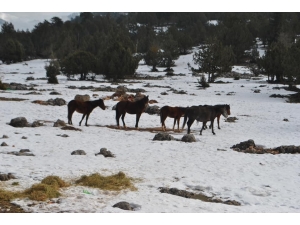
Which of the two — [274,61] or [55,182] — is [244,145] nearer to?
[55,182]

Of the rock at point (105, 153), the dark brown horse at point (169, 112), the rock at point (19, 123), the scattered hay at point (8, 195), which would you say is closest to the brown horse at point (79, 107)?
the rock at point (19, 123)

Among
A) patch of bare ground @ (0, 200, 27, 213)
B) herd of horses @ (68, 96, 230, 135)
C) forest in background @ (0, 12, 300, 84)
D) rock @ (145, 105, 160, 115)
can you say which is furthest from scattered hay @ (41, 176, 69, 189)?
forest in background @ (0, 12, 300, 84)

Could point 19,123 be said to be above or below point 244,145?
above

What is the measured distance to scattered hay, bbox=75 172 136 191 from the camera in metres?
9.96

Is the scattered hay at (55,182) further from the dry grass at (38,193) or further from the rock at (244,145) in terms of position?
the rock at (244,145)

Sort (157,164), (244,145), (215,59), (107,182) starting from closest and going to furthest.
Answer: (107,182) → (157,164) → (244,145) → (215,59)

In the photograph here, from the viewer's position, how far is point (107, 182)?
33.8 feet

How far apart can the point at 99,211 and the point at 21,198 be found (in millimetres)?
2083

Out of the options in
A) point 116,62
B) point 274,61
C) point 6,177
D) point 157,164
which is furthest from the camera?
point 116,62

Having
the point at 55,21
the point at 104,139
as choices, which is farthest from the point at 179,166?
the point at 55,21

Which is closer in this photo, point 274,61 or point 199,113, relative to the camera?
point 199,113

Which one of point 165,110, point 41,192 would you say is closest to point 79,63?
point 165,110

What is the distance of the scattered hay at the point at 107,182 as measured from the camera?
996cm

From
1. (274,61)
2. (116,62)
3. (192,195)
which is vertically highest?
(274,61)
